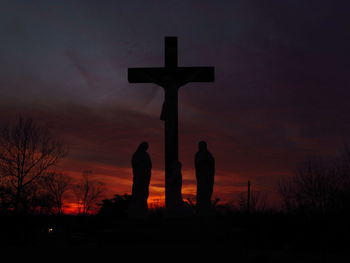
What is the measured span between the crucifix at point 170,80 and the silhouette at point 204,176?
3.64ft

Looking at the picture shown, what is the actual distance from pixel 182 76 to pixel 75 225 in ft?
33.9

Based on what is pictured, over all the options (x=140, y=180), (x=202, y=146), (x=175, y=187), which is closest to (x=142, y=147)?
(x=140, y=180)

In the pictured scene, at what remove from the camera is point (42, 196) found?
2227cm

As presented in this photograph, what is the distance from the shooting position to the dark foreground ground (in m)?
9.02

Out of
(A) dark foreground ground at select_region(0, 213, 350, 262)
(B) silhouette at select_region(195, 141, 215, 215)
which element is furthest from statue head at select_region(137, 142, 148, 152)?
(A) dark foreground ground at select_region(0, 213, 350, 262)

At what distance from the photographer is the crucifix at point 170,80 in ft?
39.3

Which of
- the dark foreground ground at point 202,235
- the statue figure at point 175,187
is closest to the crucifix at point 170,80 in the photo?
the statue figure at point 175,187

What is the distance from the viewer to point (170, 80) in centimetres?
1235

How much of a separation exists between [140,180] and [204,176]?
1632 millimetres

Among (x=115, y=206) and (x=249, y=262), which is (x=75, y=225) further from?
(x=249, y=262)

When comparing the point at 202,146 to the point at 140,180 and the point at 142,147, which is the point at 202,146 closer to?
the point at 142,147

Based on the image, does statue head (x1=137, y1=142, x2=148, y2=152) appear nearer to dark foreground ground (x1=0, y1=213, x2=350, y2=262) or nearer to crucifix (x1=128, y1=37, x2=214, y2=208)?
crucifix (x1=128, y1=37, x2=214, y2=208)

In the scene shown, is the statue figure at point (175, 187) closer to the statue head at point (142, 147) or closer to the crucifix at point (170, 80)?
the crucifix at point (170, 80)

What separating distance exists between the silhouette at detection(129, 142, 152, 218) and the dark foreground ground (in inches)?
20.3
